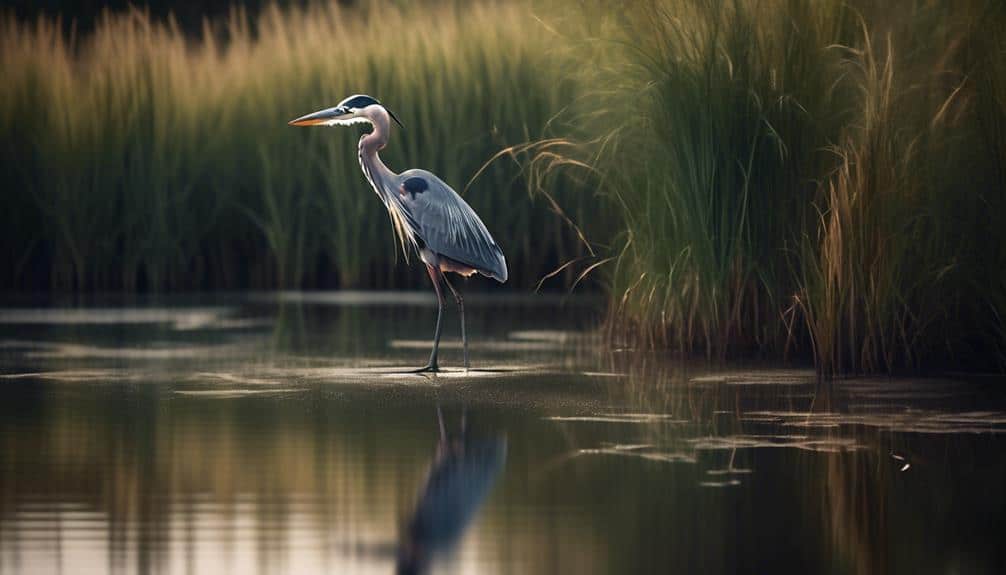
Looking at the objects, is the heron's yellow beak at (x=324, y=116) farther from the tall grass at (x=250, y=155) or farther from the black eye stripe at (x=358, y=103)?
the tall grass at (x=250, y=155)

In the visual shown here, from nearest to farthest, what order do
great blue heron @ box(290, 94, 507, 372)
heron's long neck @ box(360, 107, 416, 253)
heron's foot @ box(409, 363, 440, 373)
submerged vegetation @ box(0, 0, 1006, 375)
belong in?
submerged vegetation @ box(0, 0, 1006, 375)
heron's foot @ box(409, 363, 440, 373)
great blue heron @ box(290, 94, 507, 372)
heron's long neck @ box(360, 107, 416, 253)

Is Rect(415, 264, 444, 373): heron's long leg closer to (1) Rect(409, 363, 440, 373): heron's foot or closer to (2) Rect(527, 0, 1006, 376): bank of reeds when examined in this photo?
(1) Rect(409, 363, 440, 373): heron's foot

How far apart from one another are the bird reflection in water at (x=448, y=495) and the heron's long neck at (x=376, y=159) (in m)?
3.45

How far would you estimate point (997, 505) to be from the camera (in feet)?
17.7

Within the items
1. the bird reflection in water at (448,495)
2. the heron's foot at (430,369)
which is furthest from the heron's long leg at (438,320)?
the bird reflection in water at (448,495)

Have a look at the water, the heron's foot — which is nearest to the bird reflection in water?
the water

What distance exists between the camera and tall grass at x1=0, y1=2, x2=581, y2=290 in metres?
15.5

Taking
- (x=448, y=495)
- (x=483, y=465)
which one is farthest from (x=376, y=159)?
(x=448, y=495)

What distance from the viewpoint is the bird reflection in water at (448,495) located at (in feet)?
15.4

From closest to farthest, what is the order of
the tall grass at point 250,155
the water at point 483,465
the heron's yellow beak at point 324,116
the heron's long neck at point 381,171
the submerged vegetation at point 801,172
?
the water at point 483,465 → the submerged vegetation at point 801,172 → the heron's long neck at point 381,171 → the heron's yellow beak at point 324,116 → the tall grass at point 250,155

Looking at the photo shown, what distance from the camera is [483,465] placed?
20.0 ft

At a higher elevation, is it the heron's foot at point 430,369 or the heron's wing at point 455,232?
the heron's wing at point 455,232

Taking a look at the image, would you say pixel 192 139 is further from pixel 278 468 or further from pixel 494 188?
pixel 278 468

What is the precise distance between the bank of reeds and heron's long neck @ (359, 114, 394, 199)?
1262 millimetres
